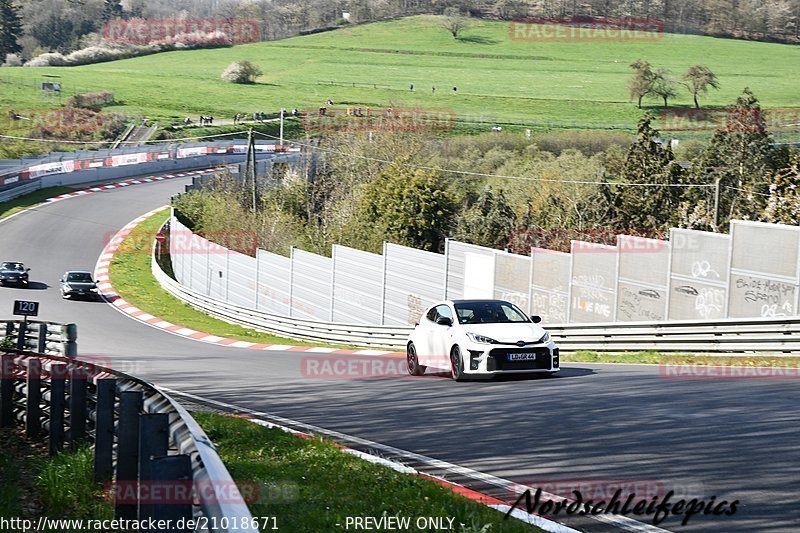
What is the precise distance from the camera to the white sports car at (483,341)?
56.1ft

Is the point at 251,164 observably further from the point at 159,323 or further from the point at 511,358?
the point at 511,358

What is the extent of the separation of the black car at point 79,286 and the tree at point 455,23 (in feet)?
399

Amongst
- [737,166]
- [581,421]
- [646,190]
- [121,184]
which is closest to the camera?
[581,421]

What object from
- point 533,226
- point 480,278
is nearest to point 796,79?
point 533,226

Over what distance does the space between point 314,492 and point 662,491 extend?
2.76 meters

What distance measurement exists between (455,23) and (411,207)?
113547 millimetres

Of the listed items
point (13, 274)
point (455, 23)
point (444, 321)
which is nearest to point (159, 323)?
point (13, 274)

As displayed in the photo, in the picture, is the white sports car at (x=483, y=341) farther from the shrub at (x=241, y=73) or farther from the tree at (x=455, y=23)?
the tree at (x=455, y=23)

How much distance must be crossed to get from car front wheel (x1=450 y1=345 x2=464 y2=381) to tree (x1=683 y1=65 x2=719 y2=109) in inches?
3768

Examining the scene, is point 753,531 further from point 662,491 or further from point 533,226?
point 533,226

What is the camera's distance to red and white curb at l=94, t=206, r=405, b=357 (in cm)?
3014

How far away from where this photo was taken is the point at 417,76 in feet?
452

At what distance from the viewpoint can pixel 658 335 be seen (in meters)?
22.3

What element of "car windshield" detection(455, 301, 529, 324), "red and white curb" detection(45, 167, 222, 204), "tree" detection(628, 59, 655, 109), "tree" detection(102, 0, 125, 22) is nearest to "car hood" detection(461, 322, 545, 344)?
"car windshield" detection(455, 301, 529, 324)
